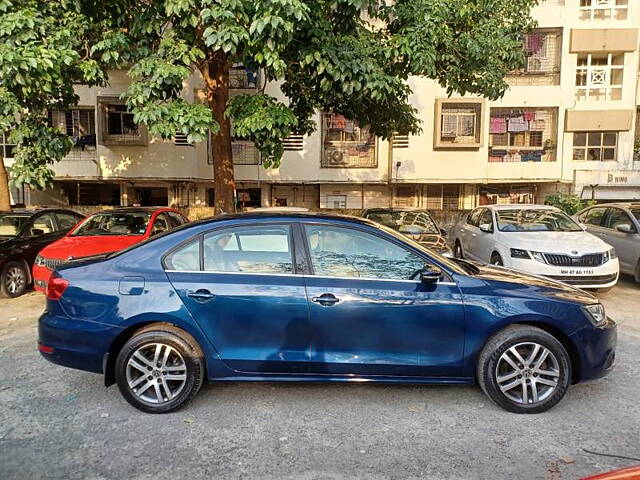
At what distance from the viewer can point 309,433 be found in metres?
3.22

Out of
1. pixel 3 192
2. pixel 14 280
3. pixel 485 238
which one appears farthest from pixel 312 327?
pixel 3 192

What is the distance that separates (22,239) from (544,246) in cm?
884

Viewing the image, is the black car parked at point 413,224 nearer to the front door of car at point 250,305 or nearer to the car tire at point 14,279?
the front door of car at point 250,305

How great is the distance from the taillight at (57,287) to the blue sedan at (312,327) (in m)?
0.01

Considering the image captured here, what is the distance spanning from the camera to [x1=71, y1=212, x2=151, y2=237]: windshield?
24.2 ft

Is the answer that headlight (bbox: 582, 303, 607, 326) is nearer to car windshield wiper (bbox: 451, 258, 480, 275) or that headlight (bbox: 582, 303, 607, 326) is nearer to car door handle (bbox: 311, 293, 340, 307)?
car windshield wiper (bbox: 451, 258, 480, 275)

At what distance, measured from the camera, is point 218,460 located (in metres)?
2.91

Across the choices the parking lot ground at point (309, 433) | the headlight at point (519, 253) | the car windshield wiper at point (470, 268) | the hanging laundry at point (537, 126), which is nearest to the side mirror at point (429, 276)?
the car windshield wiper at point (470, 268)

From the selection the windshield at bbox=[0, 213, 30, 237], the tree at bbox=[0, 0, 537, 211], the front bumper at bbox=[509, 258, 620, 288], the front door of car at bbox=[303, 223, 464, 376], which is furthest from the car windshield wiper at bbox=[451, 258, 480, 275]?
the windshield at bbox=[0, 213, 30, 237]

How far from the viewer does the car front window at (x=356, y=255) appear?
11.6 ft

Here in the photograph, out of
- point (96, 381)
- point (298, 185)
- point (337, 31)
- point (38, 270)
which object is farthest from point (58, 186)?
point (96, 381)

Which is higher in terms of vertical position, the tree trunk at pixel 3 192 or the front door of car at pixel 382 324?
the tree trunk at pixel 3 192

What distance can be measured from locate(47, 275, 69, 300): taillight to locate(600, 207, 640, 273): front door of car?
9.07 metres

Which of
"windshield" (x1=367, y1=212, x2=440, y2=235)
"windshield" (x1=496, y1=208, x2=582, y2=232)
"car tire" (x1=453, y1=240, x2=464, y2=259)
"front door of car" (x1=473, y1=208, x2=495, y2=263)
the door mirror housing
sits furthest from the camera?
"car tire" (x1=453, y1=240, x2=464, y2=259)
